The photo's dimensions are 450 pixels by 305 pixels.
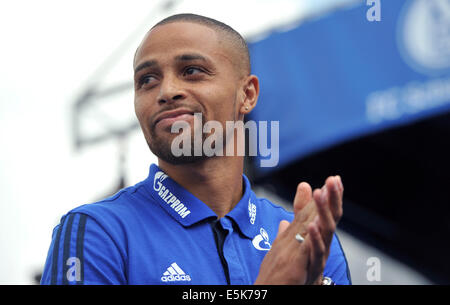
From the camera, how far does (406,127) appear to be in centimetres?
714

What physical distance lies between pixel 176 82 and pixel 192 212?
40cm

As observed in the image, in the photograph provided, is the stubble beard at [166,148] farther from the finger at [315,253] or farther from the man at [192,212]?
the finger at [315,253]

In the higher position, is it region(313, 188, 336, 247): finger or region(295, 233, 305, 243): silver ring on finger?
region(313, 188, 336, 247): finger

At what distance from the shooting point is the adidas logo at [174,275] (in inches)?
73.5

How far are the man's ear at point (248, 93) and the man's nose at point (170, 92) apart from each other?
0.96 feet

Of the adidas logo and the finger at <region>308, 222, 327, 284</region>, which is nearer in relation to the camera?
the finger at <region>308, 222, 327, 284</region>

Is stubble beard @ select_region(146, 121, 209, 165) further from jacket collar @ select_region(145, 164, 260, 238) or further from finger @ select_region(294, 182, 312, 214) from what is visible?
finger @ select_region(294, 182, 312, 214)

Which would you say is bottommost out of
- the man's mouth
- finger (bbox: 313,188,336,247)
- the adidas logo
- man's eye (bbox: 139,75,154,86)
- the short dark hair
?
the adidas logo

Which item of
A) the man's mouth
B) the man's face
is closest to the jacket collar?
the man's face

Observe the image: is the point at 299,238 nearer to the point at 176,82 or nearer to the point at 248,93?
the point at 176,82

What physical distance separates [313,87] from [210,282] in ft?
15.7

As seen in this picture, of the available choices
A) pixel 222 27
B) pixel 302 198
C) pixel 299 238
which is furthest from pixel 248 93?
pixel 299 238

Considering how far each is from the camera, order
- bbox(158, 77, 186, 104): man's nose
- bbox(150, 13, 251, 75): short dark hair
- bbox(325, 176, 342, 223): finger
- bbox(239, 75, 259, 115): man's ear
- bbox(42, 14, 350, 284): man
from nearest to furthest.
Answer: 1. bbox(325, 176, 342, 223): finger
2. bbox(42, 14, 350, 284): man
3. bbox(158, 77, 186, 104): man's nose
4. bbox(150, 13, 251, 75): short dark hair
5. bbox(239, 75, 259, 115): man's ear

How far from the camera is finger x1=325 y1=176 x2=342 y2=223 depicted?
1.66 metres
